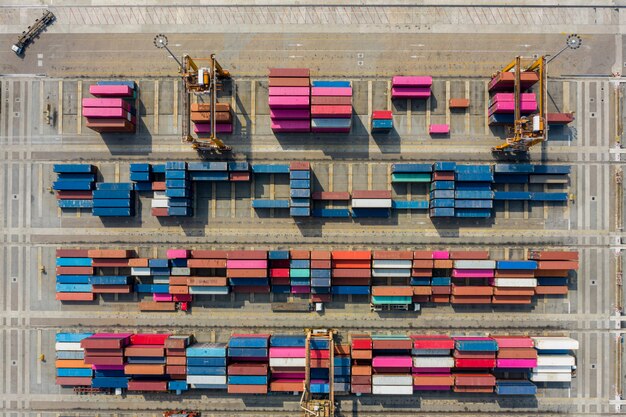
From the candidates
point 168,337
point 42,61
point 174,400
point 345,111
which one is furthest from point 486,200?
point 42,61

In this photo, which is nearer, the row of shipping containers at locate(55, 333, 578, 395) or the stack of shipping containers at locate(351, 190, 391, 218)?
the row of shipping containers at locate(55, 333, 578, 395)

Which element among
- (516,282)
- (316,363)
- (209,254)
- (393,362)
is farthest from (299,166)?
(516,282)

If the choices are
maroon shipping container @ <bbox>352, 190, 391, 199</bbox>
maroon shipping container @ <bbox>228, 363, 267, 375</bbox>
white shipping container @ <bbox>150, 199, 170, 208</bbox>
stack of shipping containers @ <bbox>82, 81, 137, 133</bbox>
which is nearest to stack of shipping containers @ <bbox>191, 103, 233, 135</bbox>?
stack of shipping containers @ <bbox>82, 81, 137, 133</bbox>

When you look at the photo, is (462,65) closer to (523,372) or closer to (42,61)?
(523,372)

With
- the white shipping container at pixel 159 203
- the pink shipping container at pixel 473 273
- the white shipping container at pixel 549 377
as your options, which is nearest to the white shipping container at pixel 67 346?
the white shipping container at pixel 159 203

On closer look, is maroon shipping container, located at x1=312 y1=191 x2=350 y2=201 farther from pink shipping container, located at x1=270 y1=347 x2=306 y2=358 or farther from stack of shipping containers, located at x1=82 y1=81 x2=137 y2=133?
stack of shipping containers, located at x1=82 y1=81 x2=137 y2=133

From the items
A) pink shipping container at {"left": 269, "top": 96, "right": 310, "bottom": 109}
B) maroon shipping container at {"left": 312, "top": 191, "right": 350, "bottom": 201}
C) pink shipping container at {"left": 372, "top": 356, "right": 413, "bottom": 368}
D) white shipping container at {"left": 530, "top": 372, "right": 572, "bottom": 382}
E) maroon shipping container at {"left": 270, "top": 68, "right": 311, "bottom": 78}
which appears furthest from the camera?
maroon shipping container at {"left": 312, "top": 191, "right": 350, "bottom": 201}

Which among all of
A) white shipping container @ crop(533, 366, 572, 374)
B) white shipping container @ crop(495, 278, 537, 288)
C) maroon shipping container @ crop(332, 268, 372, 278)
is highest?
maroon shipping container @ crop(332, 268, 372, 278)
